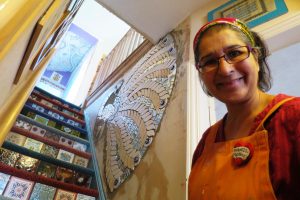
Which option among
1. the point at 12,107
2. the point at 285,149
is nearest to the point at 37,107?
the point at 12,107

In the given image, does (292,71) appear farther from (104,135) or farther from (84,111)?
(84,111)

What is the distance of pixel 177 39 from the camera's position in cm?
204

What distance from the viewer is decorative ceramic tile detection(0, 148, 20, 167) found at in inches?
62.1

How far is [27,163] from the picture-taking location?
1653 millimetres

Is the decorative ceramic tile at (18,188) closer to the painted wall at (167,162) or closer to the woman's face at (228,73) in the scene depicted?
the painted wall at (167,162)

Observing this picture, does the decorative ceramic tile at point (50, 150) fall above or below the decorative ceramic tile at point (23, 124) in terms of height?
below

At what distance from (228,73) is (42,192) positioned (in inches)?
54.9

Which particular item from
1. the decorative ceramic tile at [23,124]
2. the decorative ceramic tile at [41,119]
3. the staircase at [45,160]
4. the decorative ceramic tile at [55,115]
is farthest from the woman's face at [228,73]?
the decorative ceramic tile at [55,115]

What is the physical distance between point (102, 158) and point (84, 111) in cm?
143

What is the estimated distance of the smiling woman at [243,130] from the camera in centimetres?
49

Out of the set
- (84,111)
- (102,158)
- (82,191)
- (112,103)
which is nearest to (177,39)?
(112,103)

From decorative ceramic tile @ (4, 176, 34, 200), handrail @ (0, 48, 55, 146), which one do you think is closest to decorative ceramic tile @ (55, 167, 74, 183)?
decorative ceramic tile @ (4, 176, 34, 200)

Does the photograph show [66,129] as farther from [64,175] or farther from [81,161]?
[64,175]

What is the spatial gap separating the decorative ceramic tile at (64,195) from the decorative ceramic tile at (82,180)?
0.21 meters
